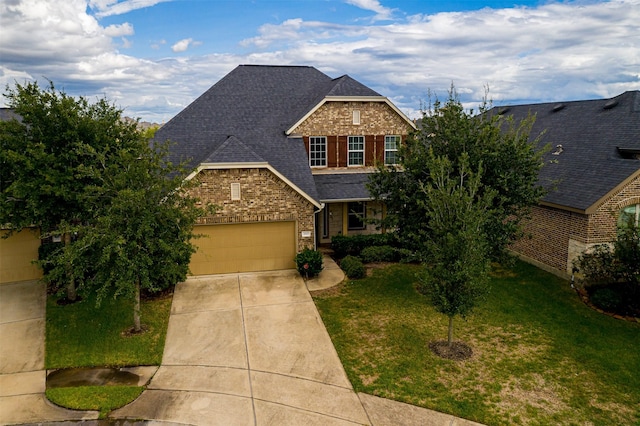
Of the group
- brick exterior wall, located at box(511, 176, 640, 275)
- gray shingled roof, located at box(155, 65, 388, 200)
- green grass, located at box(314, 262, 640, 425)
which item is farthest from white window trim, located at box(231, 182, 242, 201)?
brick exterior wall, located at box(511, 176, 640, 275)

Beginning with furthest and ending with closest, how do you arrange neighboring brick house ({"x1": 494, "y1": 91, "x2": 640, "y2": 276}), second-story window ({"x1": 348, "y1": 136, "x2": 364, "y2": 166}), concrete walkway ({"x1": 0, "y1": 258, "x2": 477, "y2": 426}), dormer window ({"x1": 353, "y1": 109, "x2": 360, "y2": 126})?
second-story window ({"x1": 348, "y1": 136, "x2": 364, "y2": 166}) < dormer window ({"x1": 353, "y1": 109, "x2": 360, "y2": 126}) < neighboring brick house ({"x1": 494, "y1": 91, "x2": 640, "y2": 276}) < concrete walkway ({"x1": 0, "y1": 258, "x2": 477, "y2": 426})

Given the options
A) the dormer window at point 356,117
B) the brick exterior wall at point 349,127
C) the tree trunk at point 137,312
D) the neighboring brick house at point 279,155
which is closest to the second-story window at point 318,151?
the neighboring brick house at point 279,155

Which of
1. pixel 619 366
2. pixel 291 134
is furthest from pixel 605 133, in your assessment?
pixel 291 134

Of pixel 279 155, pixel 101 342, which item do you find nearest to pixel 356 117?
pixel 279 155

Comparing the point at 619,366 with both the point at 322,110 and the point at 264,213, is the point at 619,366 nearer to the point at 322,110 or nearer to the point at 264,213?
the point at 264,213

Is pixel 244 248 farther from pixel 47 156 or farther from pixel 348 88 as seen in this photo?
pixel 348 88

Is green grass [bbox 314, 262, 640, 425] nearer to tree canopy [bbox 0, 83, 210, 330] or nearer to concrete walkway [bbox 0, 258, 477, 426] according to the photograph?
concrete walkway [bbox 0, 258, 477, 426]
